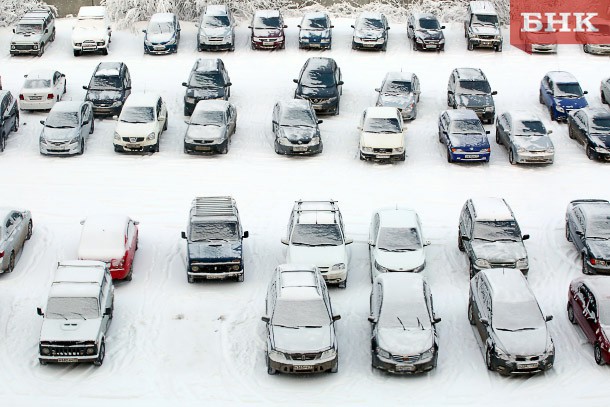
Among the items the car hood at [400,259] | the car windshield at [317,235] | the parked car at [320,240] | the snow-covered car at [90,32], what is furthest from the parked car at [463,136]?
the snow-covered car at [90,32]

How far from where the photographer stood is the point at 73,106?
4012 cm

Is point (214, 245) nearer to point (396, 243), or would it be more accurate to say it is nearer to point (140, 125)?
point (396, 243)

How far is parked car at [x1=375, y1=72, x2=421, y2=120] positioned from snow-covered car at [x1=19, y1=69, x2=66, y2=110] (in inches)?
434

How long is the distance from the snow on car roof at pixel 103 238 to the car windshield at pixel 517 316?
9.45 meters

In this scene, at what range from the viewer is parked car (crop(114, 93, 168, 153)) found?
3928 cm

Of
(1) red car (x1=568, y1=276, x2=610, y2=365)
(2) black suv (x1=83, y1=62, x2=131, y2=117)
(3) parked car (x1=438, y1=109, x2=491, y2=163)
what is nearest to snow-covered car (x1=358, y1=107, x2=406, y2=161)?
(3) parked car (x1=438, y1=109, x2=491, y2=163)

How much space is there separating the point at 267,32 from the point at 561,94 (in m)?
12.1

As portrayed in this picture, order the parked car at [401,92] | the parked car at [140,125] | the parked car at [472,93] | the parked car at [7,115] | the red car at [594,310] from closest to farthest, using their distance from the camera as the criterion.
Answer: the red car at [594,310]
the parked car at [140,125]
the parked car at [7,115]
the parked car at [472,93]
the parked car at [401,92]

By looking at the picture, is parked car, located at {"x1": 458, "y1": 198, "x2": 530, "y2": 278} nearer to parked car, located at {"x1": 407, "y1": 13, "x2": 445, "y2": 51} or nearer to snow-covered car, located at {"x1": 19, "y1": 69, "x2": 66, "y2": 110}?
parked car, located at {"x1": 407, "y1": 13, "x2": 445, "y2": 51}

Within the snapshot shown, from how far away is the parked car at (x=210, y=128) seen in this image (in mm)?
39156

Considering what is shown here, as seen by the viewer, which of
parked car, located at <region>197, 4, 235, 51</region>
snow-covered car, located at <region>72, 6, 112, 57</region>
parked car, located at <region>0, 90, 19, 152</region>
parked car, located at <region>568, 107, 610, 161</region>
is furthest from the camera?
parked car, located at <region>197, 4, 235, 51</region>

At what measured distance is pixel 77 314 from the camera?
2823cm

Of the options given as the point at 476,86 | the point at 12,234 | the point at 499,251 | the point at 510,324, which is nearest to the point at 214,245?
the point at 12,234

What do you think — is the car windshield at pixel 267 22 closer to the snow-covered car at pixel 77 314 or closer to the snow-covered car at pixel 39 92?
the snow-covered car at pixel 39 92
